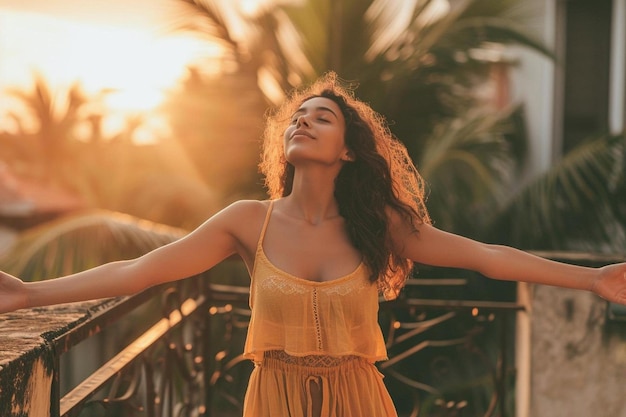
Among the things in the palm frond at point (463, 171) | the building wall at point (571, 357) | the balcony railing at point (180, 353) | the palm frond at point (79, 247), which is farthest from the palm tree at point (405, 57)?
the building wall at point (571, 357)

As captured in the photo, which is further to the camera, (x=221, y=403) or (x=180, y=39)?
(x=221, y=403)

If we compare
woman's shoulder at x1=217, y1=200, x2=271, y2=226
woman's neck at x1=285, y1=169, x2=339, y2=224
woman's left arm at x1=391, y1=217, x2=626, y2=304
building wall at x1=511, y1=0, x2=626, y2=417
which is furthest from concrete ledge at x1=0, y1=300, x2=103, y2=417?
building wall at x1=511, y1=0, x2=626, y2=417

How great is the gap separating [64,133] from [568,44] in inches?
719

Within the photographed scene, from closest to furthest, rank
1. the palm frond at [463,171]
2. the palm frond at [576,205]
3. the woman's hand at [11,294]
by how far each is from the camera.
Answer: the woman's hand at [11,294] < the palm frond at [576,205] < the palm frond at [463,171]

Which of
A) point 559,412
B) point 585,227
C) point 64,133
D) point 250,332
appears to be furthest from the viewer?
point 64,133

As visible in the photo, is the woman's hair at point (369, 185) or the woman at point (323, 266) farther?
the woman's hair at point (369, 185)

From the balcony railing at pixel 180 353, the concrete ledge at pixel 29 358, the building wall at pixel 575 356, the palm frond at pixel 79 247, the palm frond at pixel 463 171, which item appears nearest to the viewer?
the concrete ledge at pixel 29 358

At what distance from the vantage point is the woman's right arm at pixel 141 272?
1785 mm

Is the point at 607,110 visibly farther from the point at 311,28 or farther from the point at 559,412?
the point at 559,412

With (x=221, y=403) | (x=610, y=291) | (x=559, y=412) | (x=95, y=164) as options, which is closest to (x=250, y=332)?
(x=610, y=291)

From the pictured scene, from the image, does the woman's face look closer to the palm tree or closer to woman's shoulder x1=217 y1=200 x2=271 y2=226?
woman's shoulder x1=217 y1=200 x2=271 y2=226

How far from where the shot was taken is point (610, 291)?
2.07m

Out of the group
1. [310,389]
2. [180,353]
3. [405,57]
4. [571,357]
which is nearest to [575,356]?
[571,357]

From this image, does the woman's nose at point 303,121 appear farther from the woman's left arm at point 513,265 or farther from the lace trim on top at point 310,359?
the lace trim on top at point 310,359
